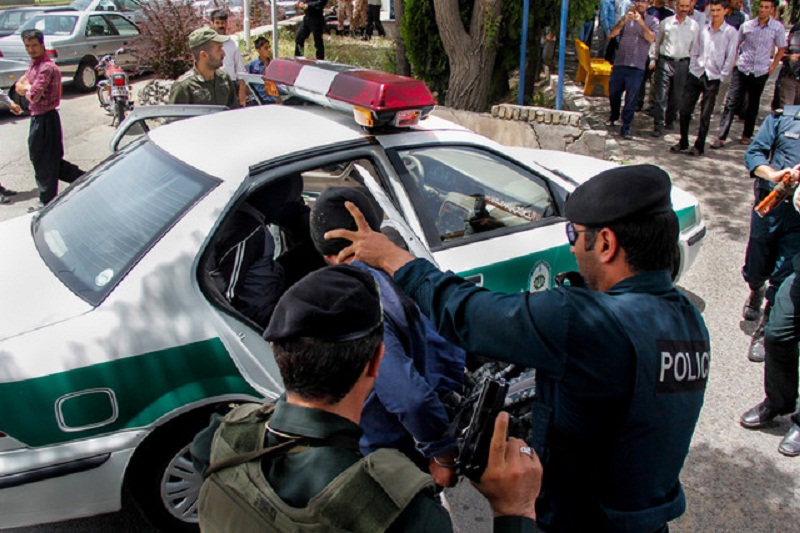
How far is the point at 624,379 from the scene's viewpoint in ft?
4.94

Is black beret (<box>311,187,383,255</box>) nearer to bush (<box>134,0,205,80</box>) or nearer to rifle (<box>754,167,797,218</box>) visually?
rifle (<box>754,167,797,218</box>)

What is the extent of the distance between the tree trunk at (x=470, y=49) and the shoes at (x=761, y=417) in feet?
19.6

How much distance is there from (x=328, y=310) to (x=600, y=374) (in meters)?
0.62

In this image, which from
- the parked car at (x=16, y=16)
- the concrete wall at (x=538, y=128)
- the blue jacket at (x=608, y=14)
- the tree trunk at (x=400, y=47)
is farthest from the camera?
the parked car at (x=16, y=16)

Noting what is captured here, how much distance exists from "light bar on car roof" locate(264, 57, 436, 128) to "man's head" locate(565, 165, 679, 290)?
1694 mm

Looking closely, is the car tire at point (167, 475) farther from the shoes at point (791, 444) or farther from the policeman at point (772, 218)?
the policeman at point (772, 218)

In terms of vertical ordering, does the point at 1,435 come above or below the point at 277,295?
below

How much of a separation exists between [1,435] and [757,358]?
166 inches

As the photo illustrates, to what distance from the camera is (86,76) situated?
1331cm

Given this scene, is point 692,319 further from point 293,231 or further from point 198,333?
point 293,231

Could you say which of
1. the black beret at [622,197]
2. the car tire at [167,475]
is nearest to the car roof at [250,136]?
the car tire at [167,475]

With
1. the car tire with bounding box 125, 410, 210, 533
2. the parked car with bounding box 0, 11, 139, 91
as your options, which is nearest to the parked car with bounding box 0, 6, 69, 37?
the parked car with bounding box 0, 11, 139, 91

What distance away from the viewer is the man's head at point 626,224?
5.22 feet

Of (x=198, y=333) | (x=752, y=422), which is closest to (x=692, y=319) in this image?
(x=198, y=333)
